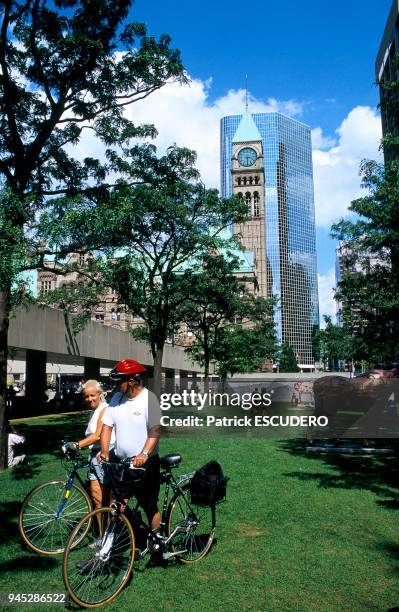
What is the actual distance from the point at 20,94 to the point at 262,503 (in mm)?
10731

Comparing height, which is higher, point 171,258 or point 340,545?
point 171,258

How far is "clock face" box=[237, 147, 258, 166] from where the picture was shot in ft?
478

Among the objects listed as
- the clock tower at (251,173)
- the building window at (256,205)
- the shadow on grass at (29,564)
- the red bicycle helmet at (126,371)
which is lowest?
the shadow on grass at (29,564)

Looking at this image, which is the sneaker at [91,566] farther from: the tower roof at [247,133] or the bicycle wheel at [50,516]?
the tower roof at [247,133]

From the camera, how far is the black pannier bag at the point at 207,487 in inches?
205

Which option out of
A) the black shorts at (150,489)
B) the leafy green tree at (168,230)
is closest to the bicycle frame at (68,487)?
the black shorts at (150,489)

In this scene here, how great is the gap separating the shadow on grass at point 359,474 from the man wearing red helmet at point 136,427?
453 centimetres

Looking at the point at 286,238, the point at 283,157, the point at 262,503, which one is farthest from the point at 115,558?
the point at 283,157

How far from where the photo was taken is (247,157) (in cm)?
14625

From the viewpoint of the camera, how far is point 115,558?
466cm

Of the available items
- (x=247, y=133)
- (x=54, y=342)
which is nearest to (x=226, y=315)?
(x=54, y=342)

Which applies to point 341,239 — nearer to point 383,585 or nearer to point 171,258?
point 171,258

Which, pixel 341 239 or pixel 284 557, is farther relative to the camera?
pixel 341 239

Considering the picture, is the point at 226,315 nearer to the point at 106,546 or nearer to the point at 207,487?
the point at 207,487
